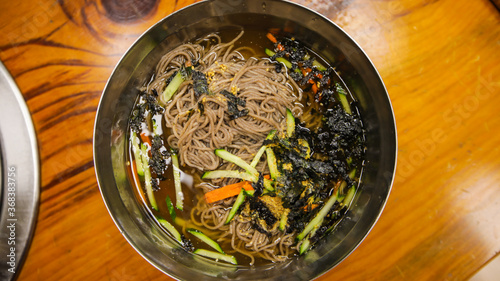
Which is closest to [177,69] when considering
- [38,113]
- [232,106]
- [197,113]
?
[197,113]

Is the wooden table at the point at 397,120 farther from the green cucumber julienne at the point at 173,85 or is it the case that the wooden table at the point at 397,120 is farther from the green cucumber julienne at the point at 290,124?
the green cucumber julienne at the point at 290,124

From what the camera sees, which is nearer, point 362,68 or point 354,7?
point 362,68

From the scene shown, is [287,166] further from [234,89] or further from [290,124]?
[234,89]

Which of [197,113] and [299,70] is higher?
[197,113]

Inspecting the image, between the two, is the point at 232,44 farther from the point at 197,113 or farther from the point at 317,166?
the point at 317,166

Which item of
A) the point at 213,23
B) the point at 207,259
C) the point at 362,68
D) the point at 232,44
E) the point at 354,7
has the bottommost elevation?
the point at 207,259

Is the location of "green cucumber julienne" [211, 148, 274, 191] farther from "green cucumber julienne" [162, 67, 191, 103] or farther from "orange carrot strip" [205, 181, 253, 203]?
"green cucumber julienne" [162, 67, 191, 103]
